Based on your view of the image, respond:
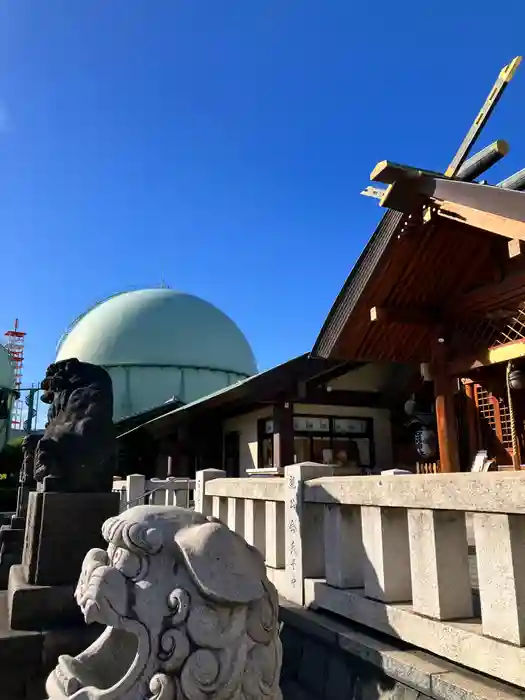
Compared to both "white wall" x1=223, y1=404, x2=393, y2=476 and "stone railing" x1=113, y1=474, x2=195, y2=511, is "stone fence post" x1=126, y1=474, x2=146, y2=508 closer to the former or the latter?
"stone railing" x1=113, y1=474, x2=195, y2=511

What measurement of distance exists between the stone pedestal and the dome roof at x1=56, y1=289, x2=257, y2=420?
26131 millimetres

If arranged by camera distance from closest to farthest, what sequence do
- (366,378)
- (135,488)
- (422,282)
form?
(422,282) → (135,488) → (366,378)

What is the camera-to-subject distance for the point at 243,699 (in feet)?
7.52

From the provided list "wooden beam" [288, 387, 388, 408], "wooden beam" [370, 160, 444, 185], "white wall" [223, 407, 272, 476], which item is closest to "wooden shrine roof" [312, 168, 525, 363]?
"wooden beam" [370, 160, 444, 185]

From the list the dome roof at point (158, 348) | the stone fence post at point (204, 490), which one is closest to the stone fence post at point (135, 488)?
the stone fence post at point (204, 490)

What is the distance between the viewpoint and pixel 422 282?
301 inches

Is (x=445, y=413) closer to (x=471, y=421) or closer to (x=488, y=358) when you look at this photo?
(x=488, y=358)

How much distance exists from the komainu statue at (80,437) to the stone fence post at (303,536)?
6.37ft

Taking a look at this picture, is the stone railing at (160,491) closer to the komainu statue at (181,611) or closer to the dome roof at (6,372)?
the komainu statue at (181,611)

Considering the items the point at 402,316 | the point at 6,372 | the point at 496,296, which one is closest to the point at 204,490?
the point at 402,316

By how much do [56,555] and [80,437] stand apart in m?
1.05

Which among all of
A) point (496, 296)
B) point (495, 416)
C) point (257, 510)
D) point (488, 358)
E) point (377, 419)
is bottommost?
point (257, 510)

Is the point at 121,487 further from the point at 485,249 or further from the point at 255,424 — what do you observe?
the point at 485,249

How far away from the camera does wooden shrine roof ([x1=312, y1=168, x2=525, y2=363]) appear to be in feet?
19.7
